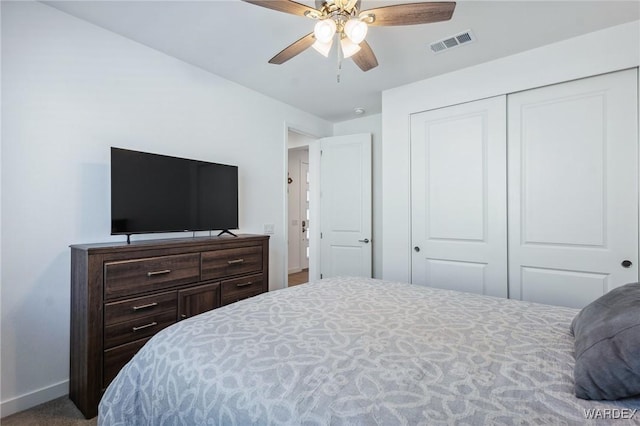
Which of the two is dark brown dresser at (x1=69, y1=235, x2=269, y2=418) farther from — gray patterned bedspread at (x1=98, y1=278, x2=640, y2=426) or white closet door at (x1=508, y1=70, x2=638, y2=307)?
white closet door at (x1=508, y1=70, x2=638, y2=307)

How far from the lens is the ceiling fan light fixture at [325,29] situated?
1.66m

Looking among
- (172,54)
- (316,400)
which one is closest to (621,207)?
(316,400)

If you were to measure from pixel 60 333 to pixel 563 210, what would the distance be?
385 cm

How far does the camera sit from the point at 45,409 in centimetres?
194

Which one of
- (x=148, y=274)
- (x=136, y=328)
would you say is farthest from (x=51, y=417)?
(x=148, y=274)

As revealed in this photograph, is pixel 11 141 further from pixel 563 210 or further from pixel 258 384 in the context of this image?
pixel 563 210

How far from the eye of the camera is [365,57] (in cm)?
209

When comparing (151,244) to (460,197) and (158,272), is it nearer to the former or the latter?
(158,272)

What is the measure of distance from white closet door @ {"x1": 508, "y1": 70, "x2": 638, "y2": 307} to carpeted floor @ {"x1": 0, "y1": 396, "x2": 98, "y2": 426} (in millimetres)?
3326

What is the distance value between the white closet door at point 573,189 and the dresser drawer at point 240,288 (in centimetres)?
227

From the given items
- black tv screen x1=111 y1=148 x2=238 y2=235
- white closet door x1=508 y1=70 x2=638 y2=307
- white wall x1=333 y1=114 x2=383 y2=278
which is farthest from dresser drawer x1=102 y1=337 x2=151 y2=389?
white closet door x1=508 y1=70 x2=638 y2=307

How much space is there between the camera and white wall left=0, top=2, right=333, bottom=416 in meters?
1.90

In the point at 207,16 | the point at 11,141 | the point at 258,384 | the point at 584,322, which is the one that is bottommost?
the point at 258,384

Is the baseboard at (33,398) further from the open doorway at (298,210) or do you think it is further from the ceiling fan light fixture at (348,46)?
the open doorway at (298,210)
